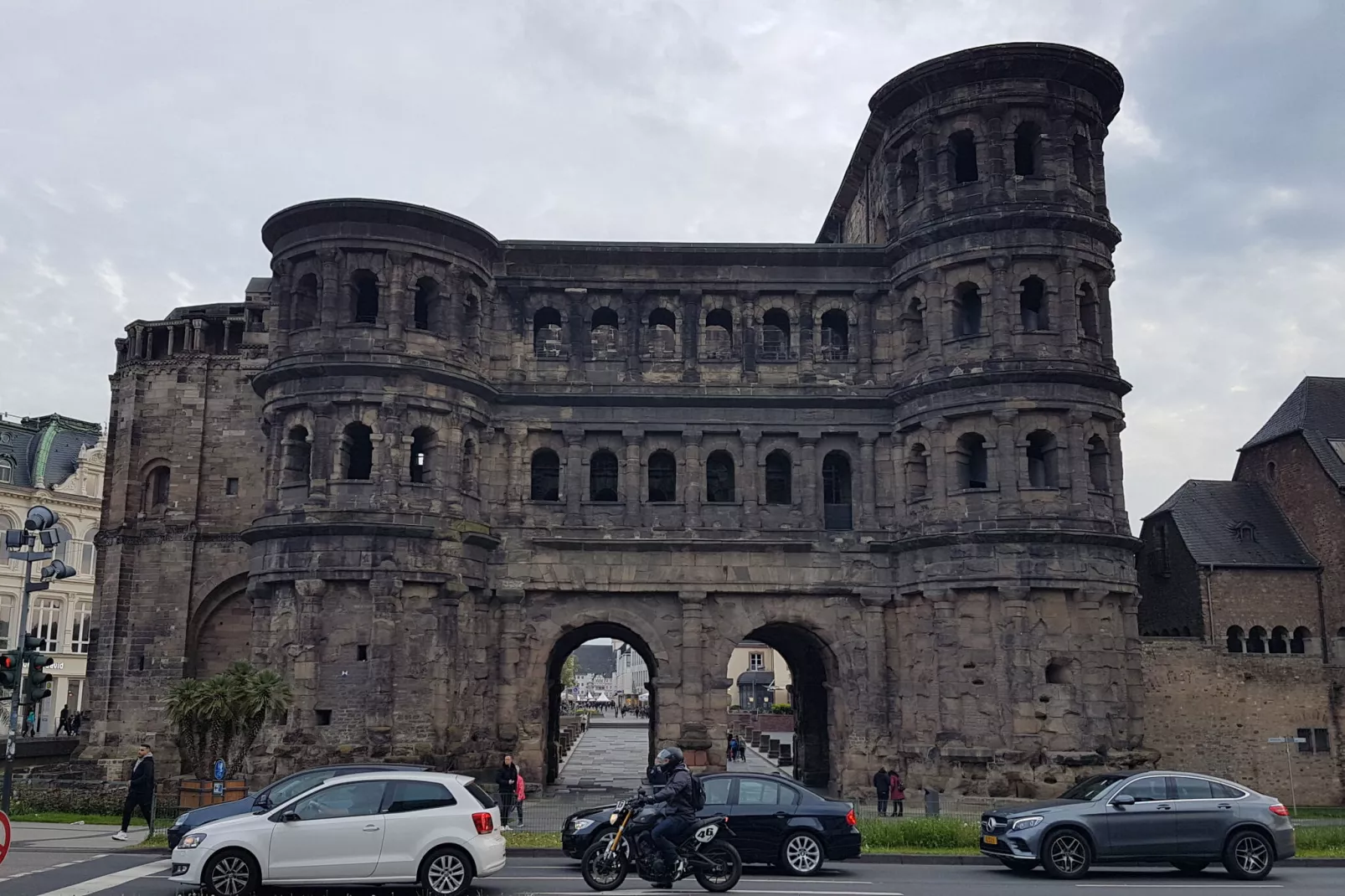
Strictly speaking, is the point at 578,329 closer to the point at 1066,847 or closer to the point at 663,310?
the point at 663,310

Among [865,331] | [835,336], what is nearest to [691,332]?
[835,336]

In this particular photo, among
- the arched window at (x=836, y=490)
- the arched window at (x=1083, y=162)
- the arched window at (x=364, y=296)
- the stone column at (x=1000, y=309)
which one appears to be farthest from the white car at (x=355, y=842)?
the arched window at (x=1083, y=162)

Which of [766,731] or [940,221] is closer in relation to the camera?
[940,221]

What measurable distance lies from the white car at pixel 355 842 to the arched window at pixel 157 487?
25.6 meters

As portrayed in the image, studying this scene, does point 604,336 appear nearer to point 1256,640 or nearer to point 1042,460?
point 1042,460

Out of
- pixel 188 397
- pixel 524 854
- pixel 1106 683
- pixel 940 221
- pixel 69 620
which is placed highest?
pixel 940 221

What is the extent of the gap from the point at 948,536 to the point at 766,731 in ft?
109

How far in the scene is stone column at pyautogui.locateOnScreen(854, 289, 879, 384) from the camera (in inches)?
1355

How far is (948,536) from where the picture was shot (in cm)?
3098

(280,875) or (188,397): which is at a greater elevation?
(188,397)

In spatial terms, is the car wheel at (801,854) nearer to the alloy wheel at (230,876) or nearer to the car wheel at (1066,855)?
the car wheel at (1066,855)

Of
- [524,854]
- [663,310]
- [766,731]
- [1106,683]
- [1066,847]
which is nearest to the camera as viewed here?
[1066,847]

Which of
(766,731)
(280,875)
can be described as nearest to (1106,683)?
(280,875)

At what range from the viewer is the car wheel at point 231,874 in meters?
14.4
